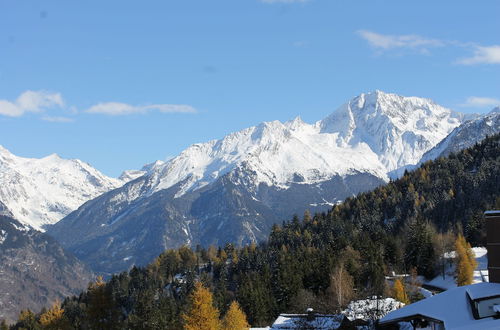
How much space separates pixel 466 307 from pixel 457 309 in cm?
63

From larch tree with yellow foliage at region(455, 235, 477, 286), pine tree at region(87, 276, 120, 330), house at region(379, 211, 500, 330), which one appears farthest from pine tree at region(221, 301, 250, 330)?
house at region(379, 211, 500, 330)

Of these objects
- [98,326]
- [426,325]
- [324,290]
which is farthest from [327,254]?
[426,325]

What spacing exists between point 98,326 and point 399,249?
70.8m

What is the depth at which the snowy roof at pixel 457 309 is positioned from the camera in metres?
38.8

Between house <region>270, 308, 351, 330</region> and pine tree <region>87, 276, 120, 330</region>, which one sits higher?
pine tree <region>87, 276, 120, 330</region>

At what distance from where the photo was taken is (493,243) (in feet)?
153

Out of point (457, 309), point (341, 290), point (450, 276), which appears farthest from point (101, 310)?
point (450, 276)

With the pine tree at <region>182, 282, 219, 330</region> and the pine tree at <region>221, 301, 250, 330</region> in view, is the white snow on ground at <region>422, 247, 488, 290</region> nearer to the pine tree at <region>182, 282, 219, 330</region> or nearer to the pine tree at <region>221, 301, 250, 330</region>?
the pine tree at <region>221, 301, 250, 330</region>

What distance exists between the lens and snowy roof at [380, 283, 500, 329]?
127 feet

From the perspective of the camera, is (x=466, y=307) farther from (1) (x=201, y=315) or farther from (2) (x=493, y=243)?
(1) (x=201, y=315)

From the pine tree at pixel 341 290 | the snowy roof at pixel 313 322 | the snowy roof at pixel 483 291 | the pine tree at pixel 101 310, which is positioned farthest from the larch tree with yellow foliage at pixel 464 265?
the snowy roof at pixel 483 291

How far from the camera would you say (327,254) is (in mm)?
134500

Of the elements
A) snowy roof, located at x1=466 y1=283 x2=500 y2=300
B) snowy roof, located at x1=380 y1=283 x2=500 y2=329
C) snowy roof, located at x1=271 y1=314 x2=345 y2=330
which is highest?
snowy roof, located at x1=466 y1=283 x2=500 y2=300

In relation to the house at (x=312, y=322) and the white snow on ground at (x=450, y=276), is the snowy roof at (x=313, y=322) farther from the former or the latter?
the white snow on ground at (x=450, y=276)
